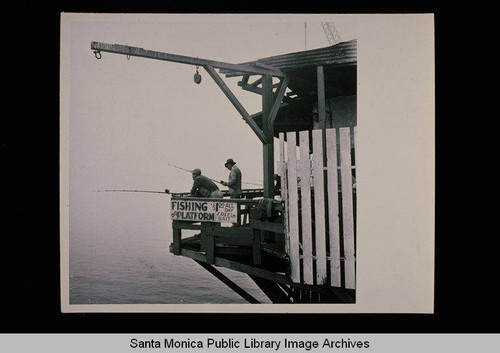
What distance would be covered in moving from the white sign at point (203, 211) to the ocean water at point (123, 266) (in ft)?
2.27

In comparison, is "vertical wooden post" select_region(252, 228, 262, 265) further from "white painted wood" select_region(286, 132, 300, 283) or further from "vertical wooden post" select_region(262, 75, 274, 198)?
"white painted wood" select_region(286, 132, 300, 283)

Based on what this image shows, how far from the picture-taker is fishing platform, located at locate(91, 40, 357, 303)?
5.56 m

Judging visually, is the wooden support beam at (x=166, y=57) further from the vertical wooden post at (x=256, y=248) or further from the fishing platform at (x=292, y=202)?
the vertical wooden post at (x=256, y=248)

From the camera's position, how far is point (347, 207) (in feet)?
18.0

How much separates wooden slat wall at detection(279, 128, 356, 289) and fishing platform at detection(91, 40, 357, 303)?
0.01 m

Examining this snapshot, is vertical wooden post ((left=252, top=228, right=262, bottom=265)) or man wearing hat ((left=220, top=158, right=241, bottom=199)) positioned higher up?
man wearing hat ((left=220, top=158, right=241, bottom=199))

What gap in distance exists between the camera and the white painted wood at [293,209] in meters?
5.63

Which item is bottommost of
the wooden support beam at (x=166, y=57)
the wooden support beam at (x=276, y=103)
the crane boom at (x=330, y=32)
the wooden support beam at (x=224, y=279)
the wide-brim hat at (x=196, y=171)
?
the wooden support beam at (x=224, y=279)

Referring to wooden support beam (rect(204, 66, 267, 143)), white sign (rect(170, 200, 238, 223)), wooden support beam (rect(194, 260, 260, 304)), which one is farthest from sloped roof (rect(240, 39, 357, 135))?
wooden support beam (rect(194, 260, 260, 304))

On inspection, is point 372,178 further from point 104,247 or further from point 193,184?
point 104,247

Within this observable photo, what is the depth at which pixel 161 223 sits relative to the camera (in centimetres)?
848

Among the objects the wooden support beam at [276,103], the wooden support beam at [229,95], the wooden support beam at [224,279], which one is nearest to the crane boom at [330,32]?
the wooden support beam at [276,103]

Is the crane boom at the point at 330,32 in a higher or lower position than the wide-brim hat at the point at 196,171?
higher

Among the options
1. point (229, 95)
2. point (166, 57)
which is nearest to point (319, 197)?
point (229, 95)
